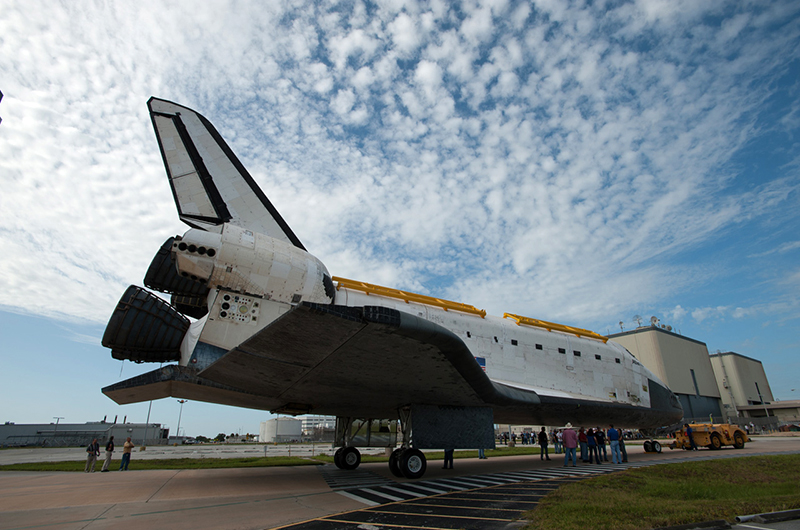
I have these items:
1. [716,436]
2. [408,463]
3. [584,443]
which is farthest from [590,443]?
[716,436]

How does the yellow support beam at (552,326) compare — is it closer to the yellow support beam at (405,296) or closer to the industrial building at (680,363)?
the yellow support beam at (405,296)

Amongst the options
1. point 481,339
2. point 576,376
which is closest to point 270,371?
point 481,339

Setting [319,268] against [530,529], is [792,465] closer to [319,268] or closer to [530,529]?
[530,529]

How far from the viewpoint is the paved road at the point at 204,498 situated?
503 centimetres

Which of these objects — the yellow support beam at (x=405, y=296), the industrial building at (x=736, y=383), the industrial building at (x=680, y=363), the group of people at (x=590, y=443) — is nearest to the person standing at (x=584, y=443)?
the group of people at (x=590, y=443)

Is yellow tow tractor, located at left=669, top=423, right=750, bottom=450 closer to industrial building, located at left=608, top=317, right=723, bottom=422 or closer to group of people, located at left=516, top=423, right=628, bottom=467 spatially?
group of people, located at left=516, top=423, right=628, bottom=467

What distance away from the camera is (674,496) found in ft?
18.9

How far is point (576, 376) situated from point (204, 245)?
10.8 meters

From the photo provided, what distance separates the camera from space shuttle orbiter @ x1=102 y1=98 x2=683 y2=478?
18.1ft

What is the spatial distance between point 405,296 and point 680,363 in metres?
46.3

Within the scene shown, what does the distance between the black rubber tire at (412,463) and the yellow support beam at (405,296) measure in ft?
11.4

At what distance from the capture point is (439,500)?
6.11 meters

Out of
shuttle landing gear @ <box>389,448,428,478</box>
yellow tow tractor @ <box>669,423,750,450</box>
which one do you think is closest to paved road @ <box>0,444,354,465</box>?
shuttle landing gear @ <box>389,448,428,478</box>

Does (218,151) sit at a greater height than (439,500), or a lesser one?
greater
